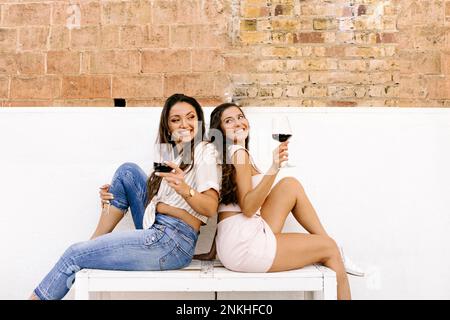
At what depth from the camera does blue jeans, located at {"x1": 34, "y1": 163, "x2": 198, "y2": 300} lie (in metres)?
2.05

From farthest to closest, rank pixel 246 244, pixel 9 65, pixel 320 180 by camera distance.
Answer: pixel 9 65, pixel 320 180, pixel 246 244

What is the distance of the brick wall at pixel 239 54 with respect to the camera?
10.2ft

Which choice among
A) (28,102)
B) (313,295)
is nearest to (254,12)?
(28,102)

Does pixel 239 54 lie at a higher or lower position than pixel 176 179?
higher

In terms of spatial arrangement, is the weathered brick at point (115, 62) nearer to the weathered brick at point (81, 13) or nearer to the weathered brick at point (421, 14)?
the weathered brick at point (81, 13)

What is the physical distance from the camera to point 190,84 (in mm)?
3107

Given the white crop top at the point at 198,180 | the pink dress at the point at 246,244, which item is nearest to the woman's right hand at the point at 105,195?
the white crop top at the point at 198,180

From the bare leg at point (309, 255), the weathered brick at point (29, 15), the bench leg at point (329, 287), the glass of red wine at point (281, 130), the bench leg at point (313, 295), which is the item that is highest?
the weathered brick at point (29, 15)

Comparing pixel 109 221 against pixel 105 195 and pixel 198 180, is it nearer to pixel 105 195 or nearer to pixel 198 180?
pixel 105 195

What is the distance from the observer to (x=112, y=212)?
2486 millimetres

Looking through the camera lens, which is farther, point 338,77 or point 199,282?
point 338,77

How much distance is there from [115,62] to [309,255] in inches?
65.2

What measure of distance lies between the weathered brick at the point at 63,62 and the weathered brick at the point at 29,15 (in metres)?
0.21
